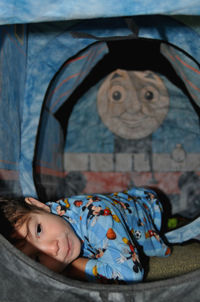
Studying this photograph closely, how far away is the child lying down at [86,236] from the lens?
668 millimetres

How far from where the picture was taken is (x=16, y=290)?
50 cm

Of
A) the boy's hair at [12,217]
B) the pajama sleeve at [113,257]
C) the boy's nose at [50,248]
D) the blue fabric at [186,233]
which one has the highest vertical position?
the boy's hair at [12,217]

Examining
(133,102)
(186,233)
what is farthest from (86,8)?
(133,102)

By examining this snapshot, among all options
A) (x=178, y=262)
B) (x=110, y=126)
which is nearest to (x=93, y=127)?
(x=110, y=126)

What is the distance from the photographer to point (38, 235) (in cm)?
68

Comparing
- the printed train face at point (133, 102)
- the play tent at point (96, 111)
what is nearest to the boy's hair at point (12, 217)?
the play tent at point (96, 111)

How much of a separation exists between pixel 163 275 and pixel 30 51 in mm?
890

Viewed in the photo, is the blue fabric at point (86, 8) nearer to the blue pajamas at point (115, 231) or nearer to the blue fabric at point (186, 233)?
the blue pajamas at point (115, 231)

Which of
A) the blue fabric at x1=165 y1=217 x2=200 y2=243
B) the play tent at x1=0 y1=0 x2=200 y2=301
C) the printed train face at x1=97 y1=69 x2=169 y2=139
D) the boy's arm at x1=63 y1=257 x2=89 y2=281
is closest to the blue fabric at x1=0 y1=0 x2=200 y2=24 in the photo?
the play tent at x1=0 y1=0 x2=200 y2=301

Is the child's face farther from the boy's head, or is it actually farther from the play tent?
the play tent

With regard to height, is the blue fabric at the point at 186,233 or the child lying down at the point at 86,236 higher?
the child lying down at the point at 86,236

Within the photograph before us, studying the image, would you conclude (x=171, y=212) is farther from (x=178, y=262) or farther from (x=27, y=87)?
(x=27, y=87)

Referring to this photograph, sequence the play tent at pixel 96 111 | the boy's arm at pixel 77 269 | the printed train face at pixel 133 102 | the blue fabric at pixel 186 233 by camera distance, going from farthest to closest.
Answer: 1. the printed train face at pixel 133 102
2. the blue fabric at pixel 186 233
3. the boy's arm at pixel 77 269
4. the play tent at pixel 96 111

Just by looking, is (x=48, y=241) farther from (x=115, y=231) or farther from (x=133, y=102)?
(x=133, y=102)
